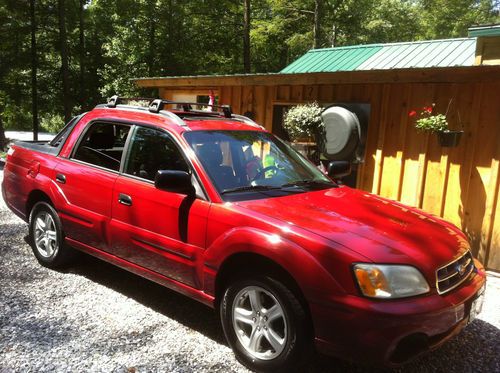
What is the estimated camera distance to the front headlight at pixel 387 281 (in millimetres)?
2576

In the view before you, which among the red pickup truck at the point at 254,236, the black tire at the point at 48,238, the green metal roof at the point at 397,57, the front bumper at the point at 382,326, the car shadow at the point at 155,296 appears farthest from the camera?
the green metal roof at the point at 397,57

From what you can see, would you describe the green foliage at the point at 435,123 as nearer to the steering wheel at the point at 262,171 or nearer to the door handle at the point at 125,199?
the steering wheel at the point at 262,171

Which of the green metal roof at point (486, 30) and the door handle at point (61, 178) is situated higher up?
the green metal roof at point (486, 30)

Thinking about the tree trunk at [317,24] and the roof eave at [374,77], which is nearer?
the roof eave at [374,77]

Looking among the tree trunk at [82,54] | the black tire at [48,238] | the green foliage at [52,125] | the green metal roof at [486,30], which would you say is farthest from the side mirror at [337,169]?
the green foliage at [52,125]

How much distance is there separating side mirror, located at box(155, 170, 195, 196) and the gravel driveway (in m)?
1.24

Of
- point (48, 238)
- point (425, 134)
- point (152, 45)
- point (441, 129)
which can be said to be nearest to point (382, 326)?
point (48, 238)

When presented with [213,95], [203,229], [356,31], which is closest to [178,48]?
[356,31]

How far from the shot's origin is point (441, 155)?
6242 millimetres

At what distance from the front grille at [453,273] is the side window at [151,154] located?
215 cm

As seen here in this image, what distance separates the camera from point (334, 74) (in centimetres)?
682

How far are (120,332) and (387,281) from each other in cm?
223

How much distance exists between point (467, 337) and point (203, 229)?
252cm

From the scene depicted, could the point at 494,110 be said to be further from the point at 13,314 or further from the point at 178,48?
the point at 178,48
